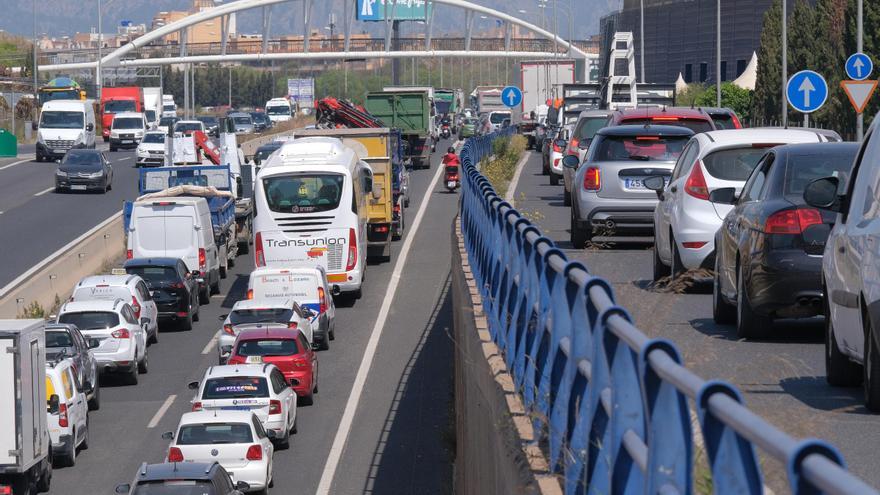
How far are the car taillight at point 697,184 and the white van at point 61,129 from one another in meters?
62.5

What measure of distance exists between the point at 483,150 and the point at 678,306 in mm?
31118

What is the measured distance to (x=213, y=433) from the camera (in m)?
24.7

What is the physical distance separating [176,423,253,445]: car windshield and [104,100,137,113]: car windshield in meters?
76.1

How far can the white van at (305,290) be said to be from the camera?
3503 centimetres

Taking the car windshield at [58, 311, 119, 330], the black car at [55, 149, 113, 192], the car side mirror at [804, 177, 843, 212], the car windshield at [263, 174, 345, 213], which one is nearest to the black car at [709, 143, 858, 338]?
the car side mirror at [804, 177, 843, 212]

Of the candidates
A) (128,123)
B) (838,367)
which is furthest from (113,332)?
(128,123)

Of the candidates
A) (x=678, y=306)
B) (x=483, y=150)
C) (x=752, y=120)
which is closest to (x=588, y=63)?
(x=752, y=120)

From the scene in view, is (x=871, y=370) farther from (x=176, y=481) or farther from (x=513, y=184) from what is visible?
(x=513, y=184)

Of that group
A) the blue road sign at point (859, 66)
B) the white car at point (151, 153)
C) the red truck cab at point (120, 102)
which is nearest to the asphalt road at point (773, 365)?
the blue road sign at point (859, 66)

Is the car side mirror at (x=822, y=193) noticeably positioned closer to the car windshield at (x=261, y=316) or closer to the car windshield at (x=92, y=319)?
the car windshield at (x=261, y=316)

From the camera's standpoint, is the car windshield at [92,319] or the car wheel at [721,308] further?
the car windshield at [92,319]

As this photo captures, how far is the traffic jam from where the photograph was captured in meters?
24.0

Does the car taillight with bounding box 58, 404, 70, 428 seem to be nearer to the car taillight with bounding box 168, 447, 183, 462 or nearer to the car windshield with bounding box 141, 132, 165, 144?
the car taillight with bounding box 168, 447, 183, 462

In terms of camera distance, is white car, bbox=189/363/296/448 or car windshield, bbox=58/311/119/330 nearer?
white car, bbox=189/363/296/448
